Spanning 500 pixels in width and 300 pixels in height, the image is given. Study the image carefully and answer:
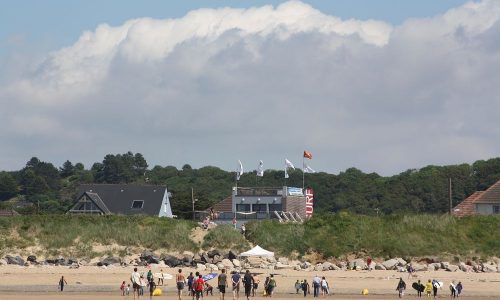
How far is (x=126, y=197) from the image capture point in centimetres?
9012

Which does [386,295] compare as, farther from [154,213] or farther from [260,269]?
[154,213]

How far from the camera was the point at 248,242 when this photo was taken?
60969mm

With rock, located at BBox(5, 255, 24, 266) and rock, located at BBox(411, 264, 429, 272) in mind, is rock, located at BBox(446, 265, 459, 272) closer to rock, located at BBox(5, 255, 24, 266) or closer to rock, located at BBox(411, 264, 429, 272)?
rock, located at BBox(411, 264, 429, 272)

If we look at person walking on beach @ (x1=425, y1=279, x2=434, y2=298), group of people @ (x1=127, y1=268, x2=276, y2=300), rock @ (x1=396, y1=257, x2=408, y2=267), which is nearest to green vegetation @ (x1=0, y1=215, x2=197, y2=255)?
rock @ (x1=396, y1=257, x2=408, y2=267)

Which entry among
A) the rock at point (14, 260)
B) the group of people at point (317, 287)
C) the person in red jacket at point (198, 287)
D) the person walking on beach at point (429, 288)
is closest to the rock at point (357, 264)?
the group of people at point (317, 287)

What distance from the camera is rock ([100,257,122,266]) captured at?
56375 millimetres

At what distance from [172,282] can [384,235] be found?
15943 millimetres

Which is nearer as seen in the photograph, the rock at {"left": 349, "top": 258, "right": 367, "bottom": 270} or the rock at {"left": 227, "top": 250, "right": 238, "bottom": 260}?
the rock at {"left": 349, "top": 258, "right": 367, "bottom": 270}

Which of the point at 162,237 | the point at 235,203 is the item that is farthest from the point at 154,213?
the point at 162,237

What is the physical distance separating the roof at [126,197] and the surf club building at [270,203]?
978 centimetres

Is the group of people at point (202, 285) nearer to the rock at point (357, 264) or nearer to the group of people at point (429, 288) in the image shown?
the group of people at point (429, 288)

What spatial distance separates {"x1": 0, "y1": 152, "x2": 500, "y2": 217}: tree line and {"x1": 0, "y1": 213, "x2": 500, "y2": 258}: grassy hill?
3076 centimetres

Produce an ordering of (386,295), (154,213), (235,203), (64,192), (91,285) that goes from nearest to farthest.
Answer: (386,295) → (91,285) → (235,203) → (154,213) → (64,192)

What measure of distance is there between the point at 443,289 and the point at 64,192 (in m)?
95.4
